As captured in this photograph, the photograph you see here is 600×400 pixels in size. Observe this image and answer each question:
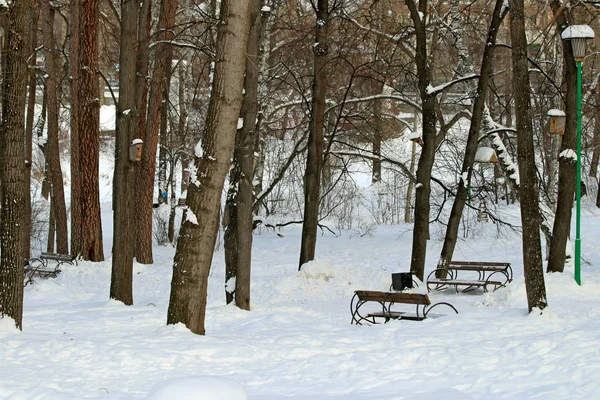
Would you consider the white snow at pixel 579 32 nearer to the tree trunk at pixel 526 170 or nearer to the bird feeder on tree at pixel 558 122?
the bird feeder on tree at pixel 558 122

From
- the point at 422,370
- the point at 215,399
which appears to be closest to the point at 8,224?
the point at 422,370

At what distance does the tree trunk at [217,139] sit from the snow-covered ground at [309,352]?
1048 millimetres

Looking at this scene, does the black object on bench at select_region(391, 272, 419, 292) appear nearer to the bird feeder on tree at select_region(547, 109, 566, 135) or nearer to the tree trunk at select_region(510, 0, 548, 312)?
the bird feeder on tree at select_region(547, 109, 566, 135)

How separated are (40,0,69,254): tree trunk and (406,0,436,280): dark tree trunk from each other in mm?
10107

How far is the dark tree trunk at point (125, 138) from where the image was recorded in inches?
455

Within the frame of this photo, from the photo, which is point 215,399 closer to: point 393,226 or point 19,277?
point 19,277

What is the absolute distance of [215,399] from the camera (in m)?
3.69

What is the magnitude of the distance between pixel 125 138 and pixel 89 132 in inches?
259

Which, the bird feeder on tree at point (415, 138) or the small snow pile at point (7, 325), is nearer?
the small snow pile at point (7, 325)

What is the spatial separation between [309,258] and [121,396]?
32.0ft

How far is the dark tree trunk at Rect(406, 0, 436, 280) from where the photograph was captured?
14.9 metres

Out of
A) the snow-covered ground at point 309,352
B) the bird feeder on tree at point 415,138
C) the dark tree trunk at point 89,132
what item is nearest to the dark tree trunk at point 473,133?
the bird feeder on tree at point 415,138

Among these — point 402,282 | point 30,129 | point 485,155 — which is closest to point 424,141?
point 485,155

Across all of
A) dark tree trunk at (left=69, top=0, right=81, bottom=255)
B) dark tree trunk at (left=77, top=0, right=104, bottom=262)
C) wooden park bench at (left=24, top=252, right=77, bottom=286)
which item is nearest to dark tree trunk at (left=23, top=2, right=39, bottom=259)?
wooden park bench at (left=24, top=252, right=77, bottom=286)
